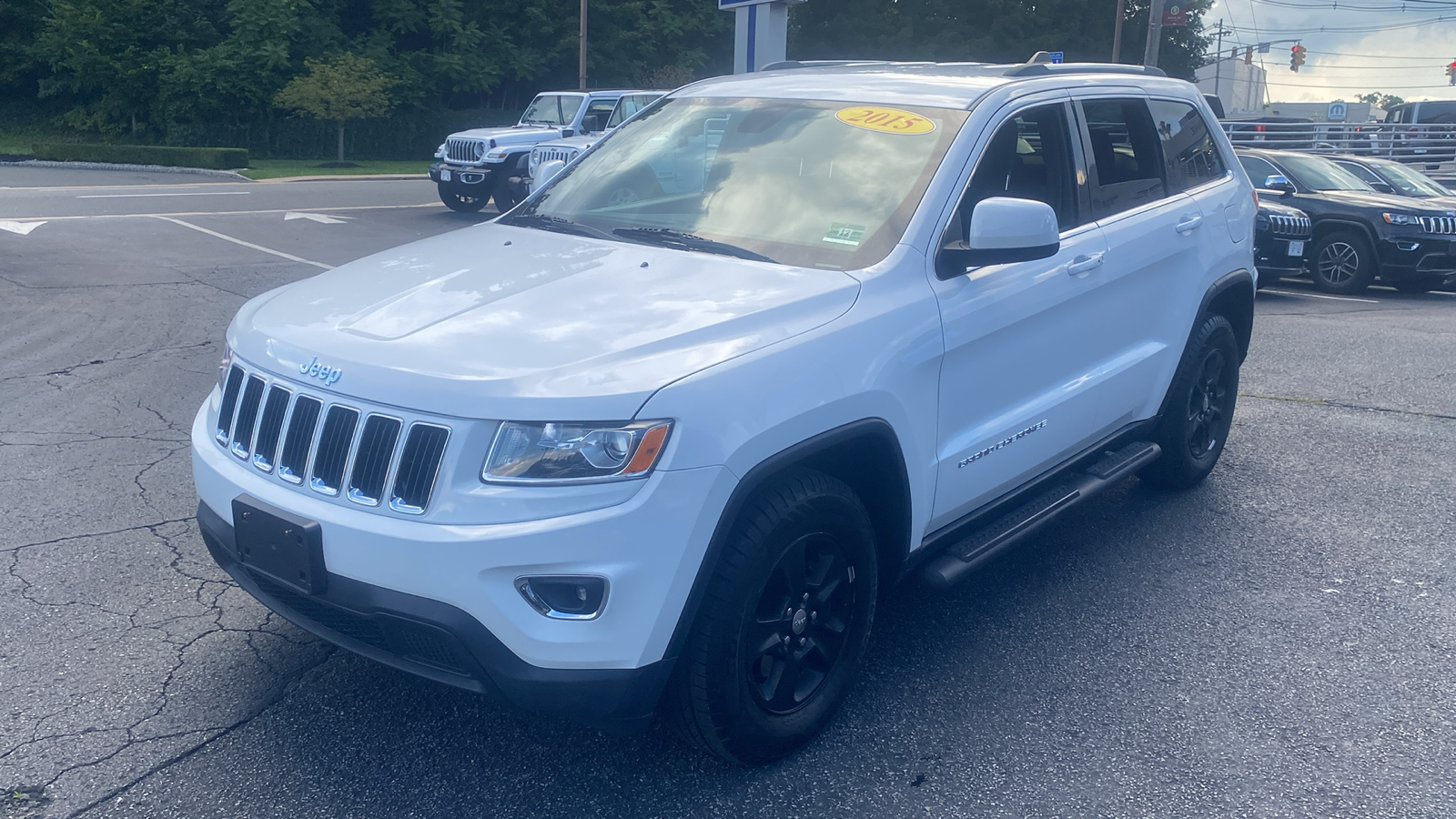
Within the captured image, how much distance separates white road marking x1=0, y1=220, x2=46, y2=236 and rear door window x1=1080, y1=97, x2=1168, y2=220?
1321cm

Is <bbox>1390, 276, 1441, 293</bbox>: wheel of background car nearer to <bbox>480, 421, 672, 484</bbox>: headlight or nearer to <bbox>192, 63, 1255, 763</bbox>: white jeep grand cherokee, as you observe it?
<bbox>192, 63, 1255, 763</bbox>: white jeep grand cherokee

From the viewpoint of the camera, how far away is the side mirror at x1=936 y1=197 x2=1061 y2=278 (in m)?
3.43

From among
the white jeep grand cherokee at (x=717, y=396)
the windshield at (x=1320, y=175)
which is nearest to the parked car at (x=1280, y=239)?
the windshield at (x=1320, y=175)

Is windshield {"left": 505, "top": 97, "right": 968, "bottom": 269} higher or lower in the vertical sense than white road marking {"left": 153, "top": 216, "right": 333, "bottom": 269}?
higher

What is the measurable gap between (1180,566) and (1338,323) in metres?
7.56

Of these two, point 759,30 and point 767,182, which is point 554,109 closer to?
point 759,30

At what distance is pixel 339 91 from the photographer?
115ft

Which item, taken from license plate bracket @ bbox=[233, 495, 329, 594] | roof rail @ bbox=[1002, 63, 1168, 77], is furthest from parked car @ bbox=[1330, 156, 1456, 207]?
A: license plate bracket @ bbox=[233, 495, 329, 594]

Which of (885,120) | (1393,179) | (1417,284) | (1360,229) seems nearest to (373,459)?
(885,120)

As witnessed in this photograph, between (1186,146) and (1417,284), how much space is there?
10041mm

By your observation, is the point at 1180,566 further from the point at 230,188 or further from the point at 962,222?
the point at 230,188

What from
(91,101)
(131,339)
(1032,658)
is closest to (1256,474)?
(1032,658)

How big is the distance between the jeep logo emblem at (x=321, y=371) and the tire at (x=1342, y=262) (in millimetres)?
13236

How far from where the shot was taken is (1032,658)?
3.93 m
